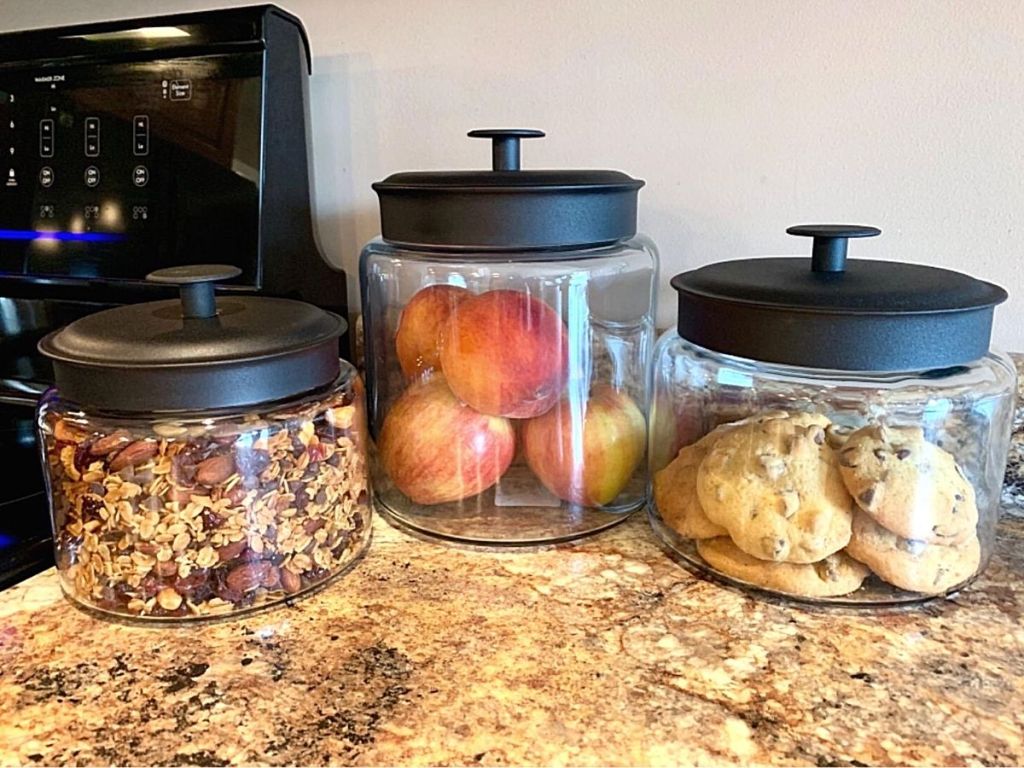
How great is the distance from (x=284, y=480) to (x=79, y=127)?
52 centimetres

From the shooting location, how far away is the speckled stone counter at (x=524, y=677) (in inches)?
17.7

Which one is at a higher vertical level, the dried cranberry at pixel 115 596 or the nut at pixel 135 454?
the nut at pixel 135 454

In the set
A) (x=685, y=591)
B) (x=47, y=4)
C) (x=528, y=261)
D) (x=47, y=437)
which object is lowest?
(x=685, y=591)

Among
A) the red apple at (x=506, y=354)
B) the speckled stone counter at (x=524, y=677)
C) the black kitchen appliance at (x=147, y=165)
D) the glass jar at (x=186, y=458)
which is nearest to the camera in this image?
the speckled stone counter at (x=524, y=677)

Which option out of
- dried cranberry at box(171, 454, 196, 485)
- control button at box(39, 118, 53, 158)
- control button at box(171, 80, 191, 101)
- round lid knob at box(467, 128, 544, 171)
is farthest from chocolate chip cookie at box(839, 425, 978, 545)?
control button at box(39, 118, 53, 158)

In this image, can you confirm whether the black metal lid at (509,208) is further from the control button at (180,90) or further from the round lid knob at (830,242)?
the control button at (180,90)

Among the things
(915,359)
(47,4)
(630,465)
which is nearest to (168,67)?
(47,4)

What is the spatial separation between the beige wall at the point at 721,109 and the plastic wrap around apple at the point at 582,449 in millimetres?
186

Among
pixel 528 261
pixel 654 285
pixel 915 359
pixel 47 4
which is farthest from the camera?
pixel 47 4

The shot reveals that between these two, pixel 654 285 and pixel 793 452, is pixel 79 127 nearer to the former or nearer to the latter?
pixel 654 285

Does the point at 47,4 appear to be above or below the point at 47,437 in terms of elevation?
above

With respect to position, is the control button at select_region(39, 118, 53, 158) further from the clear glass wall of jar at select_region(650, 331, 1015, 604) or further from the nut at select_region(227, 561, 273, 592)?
the clear glass wall of jar at select_region(650, 331, 1015, 604)

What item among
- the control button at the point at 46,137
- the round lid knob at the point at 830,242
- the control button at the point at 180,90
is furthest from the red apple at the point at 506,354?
the control button at the point at 46,137

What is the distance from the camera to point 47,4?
105cm
